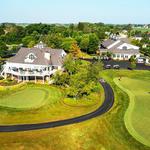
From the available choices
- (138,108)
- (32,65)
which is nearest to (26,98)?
(32,65)

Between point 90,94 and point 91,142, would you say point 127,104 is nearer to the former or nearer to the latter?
point 90,94

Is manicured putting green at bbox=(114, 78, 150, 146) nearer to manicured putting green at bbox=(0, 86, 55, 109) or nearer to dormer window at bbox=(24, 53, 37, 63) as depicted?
manicured putting green at bbox=(0, 86, 55, 109)

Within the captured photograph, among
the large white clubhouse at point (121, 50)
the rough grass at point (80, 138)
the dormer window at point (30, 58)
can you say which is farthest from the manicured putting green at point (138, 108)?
the large white clubhouse at point (121, 50)

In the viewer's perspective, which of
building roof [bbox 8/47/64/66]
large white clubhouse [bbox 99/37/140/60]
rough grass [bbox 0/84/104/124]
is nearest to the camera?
rough grass [bbox 0/84/104/124]

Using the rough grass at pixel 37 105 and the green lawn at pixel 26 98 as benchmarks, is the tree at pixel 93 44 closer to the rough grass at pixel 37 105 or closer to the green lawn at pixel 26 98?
the rough grass at pixel 37 105

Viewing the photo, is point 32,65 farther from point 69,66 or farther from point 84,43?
point 84,43

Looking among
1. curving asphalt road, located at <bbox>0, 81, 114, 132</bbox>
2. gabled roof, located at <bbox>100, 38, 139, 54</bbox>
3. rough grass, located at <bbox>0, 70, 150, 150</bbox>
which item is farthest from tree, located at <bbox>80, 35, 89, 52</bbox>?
rough grass, located at <bbox>0, 70, 150, 150</bbox>

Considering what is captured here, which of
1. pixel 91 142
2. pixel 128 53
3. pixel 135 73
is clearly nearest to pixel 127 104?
pixel 91 142
